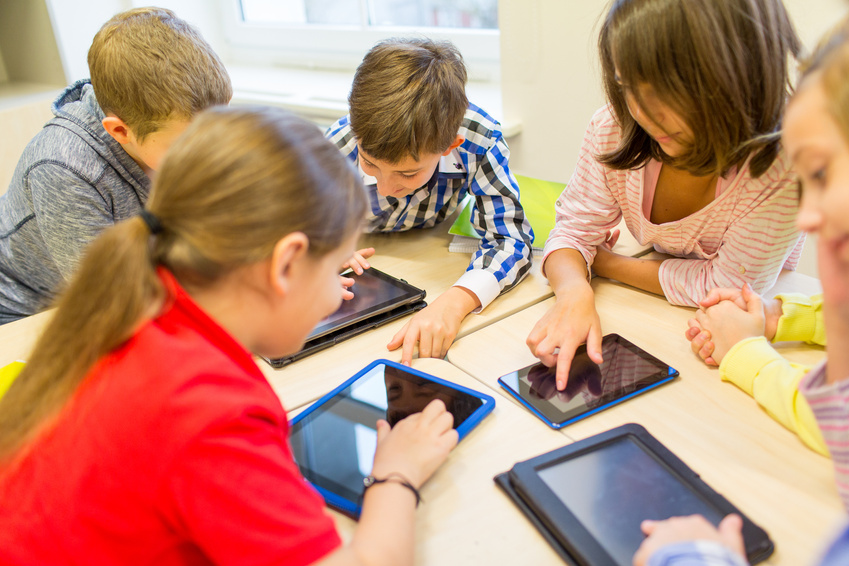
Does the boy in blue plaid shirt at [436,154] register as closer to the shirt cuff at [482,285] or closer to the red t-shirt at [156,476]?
the shirt cuff at [482,285]

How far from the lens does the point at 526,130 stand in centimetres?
181

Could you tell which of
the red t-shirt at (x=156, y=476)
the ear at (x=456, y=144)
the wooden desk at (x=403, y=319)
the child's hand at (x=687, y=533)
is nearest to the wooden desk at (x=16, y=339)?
the wooden desk at (x=403, y=319)

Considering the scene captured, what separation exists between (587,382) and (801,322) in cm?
32

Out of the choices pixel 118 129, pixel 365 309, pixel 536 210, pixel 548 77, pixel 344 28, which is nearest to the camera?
pixel 365 309

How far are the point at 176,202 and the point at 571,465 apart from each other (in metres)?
0.46

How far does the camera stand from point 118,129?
108cm

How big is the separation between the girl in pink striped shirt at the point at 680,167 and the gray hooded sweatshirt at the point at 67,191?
2.60 ft

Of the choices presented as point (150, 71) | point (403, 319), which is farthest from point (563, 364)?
point (150, 71)

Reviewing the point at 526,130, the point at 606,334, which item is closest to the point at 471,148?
the point at 606,334

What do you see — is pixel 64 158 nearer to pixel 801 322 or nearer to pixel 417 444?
pixel 417 444

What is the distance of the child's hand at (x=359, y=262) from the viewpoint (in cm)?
113

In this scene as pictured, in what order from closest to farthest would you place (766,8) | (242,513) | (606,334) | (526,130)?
1. (242,513)
2. (766,8)
3. (606,334)
4. (526,130)

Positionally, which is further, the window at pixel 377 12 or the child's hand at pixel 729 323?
the window at pixel 377 12

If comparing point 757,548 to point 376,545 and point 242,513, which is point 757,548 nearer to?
point 376,545
